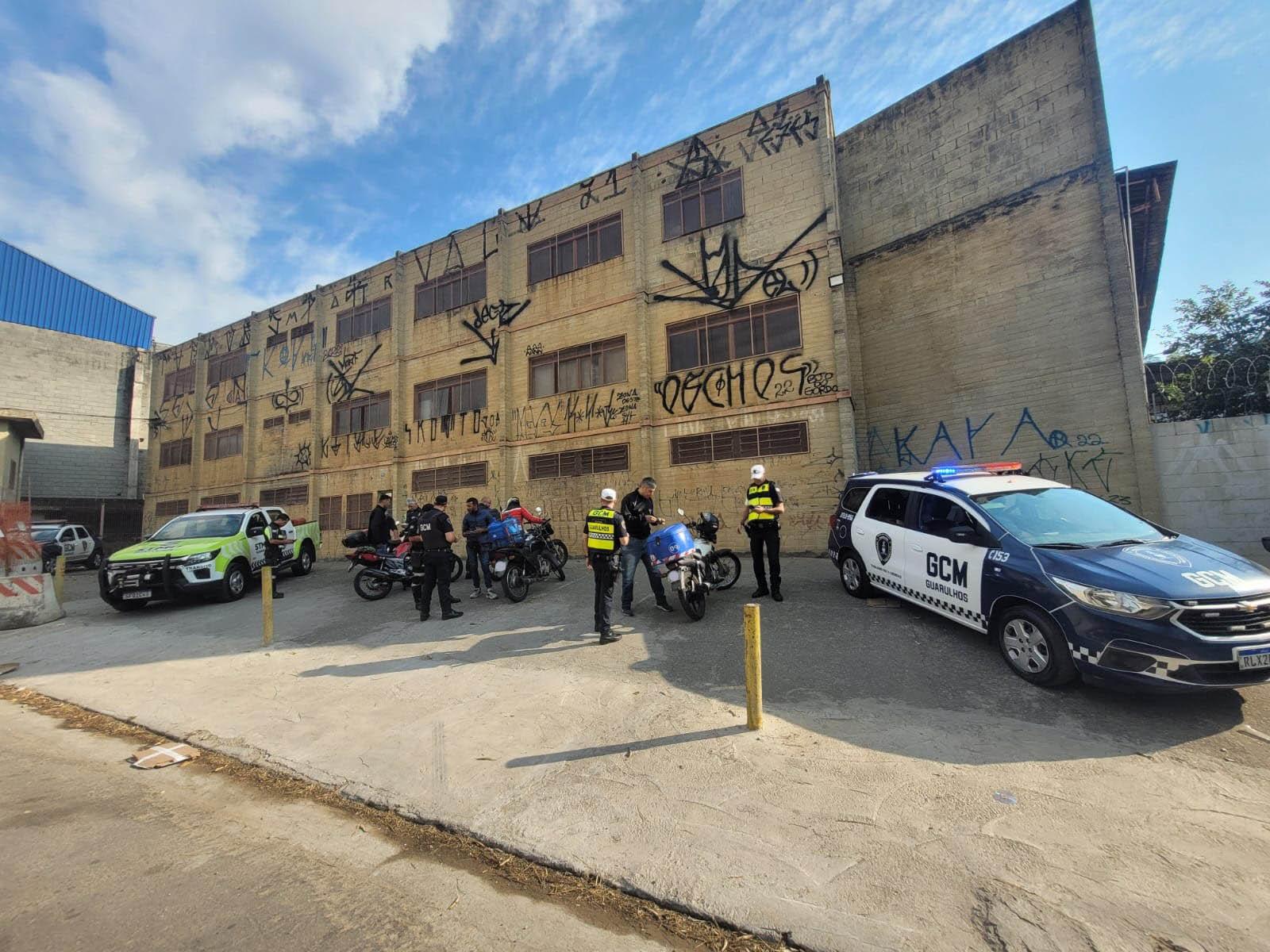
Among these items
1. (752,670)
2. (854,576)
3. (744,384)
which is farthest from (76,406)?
(752,670)

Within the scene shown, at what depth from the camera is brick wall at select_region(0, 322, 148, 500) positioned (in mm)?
24641

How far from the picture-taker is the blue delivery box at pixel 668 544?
7.27 metres

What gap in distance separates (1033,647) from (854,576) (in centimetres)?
301

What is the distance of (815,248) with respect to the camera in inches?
500

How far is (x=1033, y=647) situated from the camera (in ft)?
15.4

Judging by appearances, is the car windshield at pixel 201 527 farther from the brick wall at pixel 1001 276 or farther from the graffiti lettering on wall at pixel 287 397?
the brick wall at pixel 1001 276

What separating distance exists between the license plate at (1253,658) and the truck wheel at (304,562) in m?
16.3

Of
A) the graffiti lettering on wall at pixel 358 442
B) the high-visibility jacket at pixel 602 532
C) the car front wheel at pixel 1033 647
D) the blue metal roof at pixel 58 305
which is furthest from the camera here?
the blue metal roof at pixel 58 305

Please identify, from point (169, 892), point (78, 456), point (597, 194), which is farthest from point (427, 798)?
point (78, 456)

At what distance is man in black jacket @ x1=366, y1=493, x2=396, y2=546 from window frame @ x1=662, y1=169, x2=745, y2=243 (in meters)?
9.50

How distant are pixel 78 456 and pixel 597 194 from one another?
27.1 m

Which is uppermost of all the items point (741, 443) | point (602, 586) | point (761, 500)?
point (741, 443)

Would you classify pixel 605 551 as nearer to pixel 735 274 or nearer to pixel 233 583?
pixel 233 583

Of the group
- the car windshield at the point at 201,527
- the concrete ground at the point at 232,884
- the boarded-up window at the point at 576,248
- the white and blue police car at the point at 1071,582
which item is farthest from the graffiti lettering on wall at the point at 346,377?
the white and blue police car at the point at 1071,582
